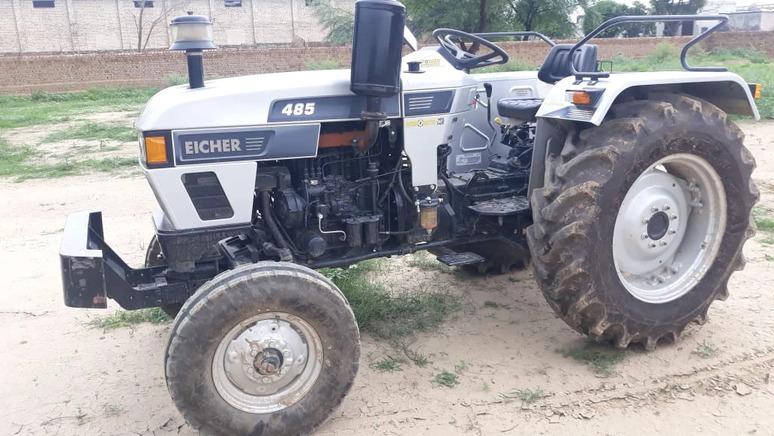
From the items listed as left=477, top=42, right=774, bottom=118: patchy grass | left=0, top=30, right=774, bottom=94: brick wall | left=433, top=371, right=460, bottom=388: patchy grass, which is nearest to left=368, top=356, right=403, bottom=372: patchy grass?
left=433, top=371, right=460, bottom=388: patchy grass

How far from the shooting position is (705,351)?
12.7 ft

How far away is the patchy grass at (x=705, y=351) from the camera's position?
3838 millimetres

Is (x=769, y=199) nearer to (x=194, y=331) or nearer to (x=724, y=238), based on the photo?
(x=724, y=238)

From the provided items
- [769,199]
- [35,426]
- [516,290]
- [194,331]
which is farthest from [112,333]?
[769,199]

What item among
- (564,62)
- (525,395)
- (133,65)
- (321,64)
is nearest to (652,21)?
(564,62)

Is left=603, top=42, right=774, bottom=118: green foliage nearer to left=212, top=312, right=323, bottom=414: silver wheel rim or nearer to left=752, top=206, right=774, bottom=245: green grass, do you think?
left=752, top=206, right=774, bottom=245: green grass

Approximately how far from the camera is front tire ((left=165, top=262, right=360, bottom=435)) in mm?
2914

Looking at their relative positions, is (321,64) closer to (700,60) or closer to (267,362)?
(700,60)

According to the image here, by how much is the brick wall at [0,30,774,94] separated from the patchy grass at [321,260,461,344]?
66.4ft

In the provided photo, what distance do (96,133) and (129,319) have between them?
9194 mm

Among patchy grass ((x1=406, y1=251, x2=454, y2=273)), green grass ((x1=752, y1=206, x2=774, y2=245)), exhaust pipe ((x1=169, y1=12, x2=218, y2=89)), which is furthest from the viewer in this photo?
green grass ((x1=752, y1=206, x2=774, y2=245))

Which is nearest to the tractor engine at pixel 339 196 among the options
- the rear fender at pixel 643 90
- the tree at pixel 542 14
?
the rear fender at pixel 643 90

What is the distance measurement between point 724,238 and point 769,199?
355 centimetres

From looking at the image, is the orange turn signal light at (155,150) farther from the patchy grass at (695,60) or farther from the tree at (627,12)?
the tree at (627,12)
